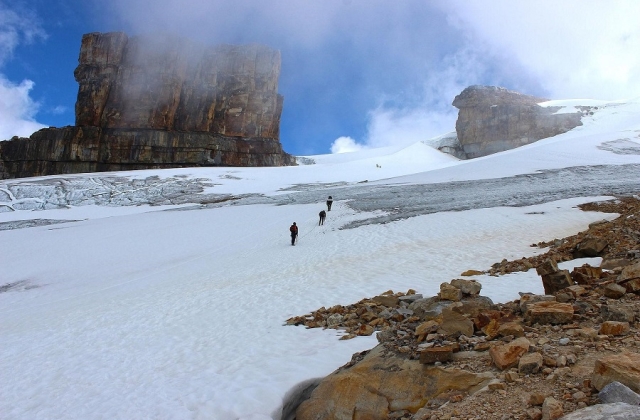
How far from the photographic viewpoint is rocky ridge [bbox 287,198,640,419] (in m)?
3.10

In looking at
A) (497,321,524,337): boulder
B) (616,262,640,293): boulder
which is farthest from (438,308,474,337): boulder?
(616,262,640,293): boulder

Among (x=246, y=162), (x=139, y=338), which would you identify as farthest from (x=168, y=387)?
(x=246, y=162)

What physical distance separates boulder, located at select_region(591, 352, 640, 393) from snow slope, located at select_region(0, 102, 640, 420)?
3.13 m

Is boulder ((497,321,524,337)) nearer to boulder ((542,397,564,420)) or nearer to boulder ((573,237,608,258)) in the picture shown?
boulder ((542,397,564,420))

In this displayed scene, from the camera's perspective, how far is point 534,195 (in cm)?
2391

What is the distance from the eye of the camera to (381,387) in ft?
14.2

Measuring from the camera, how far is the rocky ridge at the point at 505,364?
3096 millimetres

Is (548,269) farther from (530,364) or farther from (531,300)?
(530,364)

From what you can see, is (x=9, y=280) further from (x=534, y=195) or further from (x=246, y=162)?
(x=246, y=162)

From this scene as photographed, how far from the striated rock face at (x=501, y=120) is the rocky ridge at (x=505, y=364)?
85.2 m

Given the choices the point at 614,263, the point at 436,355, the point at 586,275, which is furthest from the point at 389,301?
the point at 614,263

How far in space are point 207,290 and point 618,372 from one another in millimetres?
10244

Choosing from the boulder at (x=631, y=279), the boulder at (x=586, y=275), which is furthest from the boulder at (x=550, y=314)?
the boulder at (x=586, y=275)

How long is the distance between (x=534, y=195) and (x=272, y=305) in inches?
794
